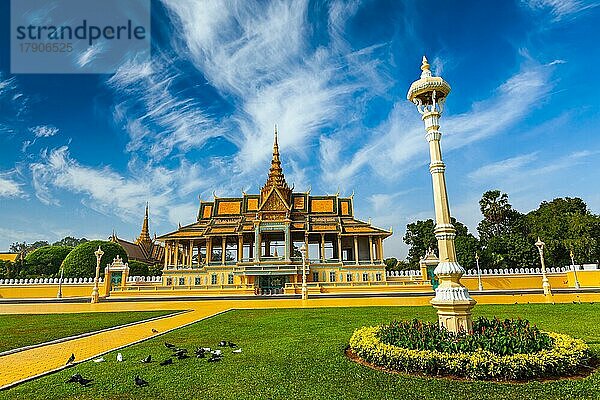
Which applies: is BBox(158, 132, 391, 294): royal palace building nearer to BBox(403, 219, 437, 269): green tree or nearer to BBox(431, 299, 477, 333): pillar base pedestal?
BBox(403, 219, 437, 269): green tree

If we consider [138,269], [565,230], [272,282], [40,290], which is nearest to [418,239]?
[565,230]

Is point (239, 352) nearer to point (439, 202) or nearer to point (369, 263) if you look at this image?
point (439, 202)

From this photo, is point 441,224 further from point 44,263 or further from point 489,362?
point 44,263

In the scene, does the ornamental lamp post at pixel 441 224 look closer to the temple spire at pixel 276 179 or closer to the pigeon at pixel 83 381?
the pigeon at pixel 83 381

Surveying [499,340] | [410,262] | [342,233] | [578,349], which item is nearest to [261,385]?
[499,340]

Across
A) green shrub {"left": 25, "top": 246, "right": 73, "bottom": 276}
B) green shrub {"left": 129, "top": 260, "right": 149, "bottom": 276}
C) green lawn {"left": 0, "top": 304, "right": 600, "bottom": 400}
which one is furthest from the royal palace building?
green lawn {"left": 0, "top": 304, "right": 600, "bottom": 400}

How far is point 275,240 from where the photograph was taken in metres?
39.2

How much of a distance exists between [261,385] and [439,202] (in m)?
4.53

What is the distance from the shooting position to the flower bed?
5.05 meters

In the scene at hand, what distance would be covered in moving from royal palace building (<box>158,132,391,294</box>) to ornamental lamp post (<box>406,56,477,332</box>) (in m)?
21.7

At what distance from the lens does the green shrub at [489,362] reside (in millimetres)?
5051

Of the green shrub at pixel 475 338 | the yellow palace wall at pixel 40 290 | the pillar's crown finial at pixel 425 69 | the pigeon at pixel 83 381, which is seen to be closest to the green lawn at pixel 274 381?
the pigeon at pixel 83 381

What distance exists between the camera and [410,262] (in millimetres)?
47125

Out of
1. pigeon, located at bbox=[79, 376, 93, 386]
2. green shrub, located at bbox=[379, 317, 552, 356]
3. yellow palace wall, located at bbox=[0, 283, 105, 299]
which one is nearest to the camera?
pigeon, located at bbox=[79, 376, 93, 386]
